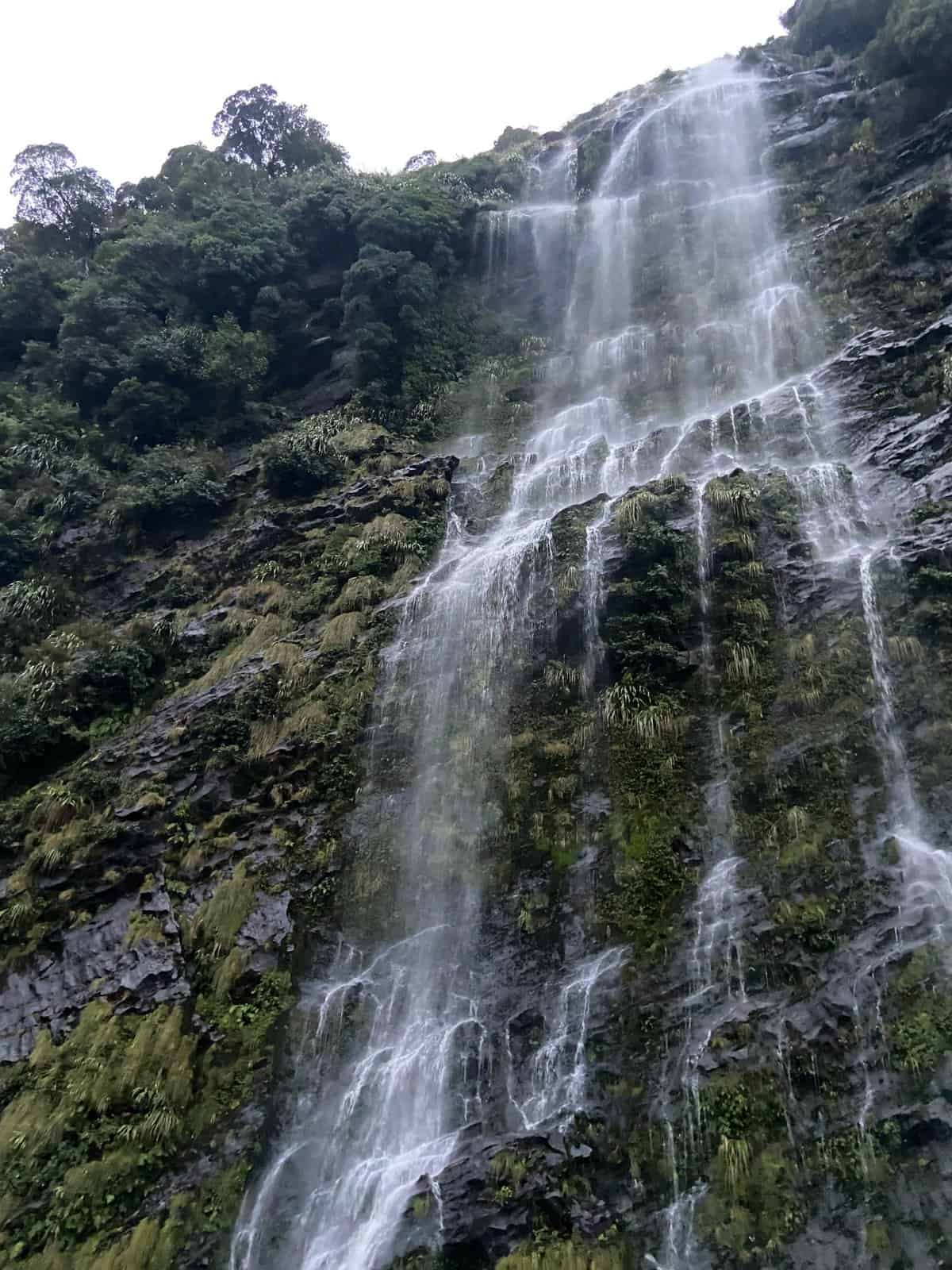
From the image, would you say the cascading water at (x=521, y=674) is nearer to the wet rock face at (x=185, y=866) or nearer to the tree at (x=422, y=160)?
the wet rock face at (x=185, y=866)

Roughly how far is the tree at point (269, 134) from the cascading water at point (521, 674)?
11824 millimetres

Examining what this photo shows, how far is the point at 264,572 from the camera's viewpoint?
651 inches

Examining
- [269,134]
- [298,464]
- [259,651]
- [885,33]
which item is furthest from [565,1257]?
[269,134]

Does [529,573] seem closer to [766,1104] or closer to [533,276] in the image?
[766,1104]

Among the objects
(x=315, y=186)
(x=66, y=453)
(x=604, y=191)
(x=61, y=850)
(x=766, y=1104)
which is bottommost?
(x=766, y=1104)

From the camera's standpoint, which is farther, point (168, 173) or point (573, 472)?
point (168, 173)

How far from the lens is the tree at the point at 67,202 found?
27.9 meters

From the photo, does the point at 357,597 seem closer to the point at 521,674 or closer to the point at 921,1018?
the point at 521,674

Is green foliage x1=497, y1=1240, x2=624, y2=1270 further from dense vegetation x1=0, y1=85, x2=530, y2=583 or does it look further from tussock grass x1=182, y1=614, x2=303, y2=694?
dense vegetation x1=0, y1=85, x2=530, y2=583

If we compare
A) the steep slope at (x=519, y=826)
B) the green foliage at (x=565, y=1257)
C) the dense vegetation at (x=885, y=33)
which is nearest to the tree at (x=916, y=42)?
the dense vegetation at (x=885, y=33)

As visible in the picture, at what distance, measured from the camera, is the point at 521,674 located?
41.0 feet

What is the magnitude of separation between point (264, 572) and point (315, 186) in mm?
17027

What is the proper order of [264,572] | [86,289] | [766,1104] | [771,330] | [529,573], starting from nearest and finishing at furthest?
1. [766,1104]
2. [529,573]
3. [264,572]
4. [771,330]
5. [86,289]

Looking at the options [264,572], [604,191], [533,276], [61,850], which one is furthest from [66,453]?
[604,191]
